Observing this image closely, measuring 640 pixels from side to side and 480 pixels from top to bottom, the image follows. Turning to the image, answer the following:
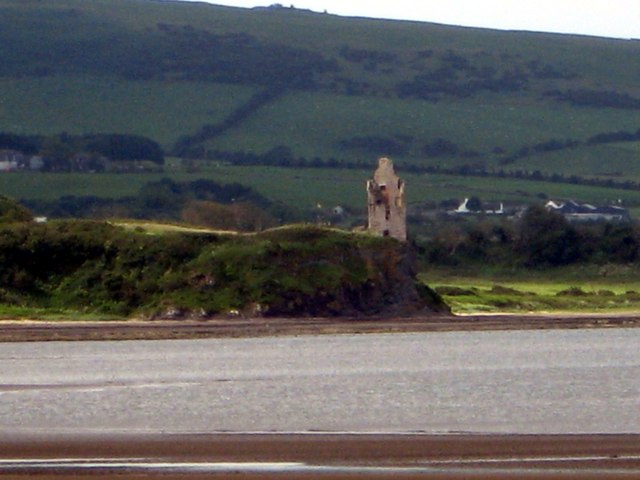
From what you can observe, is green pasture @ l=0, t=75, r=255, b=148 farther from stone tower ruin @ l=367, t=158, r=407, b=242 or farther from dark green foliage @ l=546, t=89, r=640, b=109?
stone tower ruin @ l=367, t=158, r=407, b=242

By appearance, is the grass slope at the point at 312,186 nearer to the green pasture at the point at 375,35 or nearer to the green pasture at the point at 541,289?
the green pasture at the point at 541,289

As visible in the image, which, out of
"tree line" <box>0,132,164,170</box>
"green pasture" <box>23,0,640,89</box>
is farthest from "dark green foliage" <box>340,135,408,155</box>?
"green pasture" <box>23,0,640,89</box>

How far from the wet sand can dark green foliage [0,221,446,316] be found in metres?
23.6

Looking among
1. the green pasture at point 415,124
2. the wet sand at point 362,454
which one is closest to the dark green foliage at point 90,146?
the green pasture at point 415,124

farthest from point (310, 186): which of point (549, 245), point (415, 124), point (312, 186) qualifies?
point (549, 245)

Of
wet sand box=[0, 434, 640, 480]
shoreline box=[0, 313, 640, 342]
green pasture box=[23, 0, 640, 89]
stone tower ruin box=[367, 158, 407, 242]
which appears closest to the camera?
wet sand box=[0, 434, 640, 480]

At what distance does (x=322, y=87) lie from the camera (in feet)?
492

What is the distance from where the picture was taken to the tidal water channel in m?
21.5

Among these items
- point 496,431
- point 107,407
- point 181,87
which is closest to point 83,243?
point 107,407

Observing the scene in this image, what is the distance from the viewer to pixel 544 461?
17891mm

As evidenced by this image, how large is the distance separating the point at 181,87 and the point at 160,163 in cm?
2564

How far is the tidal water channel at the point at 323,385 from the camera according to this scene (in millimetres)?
21469

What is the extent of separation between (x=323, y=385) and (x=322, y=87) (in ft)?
406

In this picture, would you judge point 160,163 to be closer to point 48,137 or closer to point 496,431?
point 48,137
